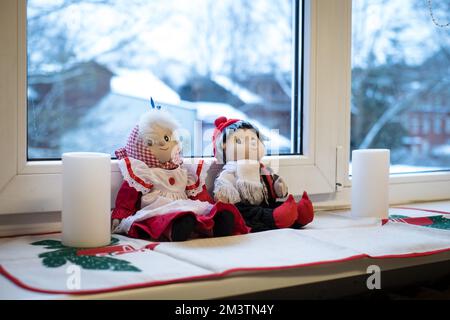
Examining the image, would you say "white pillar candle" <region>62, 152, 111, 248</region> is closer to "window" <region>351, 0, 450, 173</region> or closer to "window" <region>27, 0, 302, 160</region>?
"window" <region>27, 0, 302, 160</region>

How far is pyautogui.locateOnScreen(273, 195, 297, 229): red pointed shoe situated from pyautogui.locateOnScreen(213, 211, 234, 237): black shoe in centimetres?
12

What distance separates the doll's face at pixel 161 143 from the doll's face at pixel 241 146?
4.3 inches

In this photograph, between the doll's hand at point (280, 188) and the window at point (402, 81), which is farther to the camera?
the window at point (402, 81)

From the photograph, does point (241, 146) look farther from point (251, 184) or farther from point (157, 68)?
point (157, 68)

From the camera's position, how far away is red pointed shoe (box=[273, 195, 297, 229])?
116 centimetres

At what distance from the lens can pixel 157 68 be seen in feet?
4.22

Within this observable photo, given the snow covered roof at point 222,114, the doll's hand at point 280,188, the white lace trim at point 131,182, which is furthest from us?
the snow covered roof at point 222,114

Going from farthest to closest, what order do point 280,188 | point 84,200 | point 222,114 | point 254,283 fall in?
point 222,114
point 280,188
point 84,200
point 254,283

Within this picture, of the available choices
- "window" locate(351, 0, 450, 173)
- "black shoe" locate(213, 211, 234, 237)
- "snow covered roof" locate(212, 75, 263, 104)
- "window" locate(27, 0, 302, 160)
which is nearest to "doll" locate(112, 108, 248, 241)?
"black shoe" locate(213, 211, 234, 237)

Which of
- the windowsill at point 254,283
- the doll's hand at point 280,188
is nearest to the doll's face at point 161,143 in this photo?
the doll's hand at point 280,188

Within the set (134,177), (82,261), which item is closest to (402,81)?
(134,177)

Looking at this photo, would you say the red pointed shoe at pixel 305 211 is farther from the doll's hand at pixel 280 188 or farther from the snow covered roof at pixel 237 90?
the snow covered roof at pixel 237 90

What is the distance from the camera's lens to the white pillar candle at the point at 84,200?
1007 mm

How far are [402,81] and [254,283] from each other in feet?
3.33
